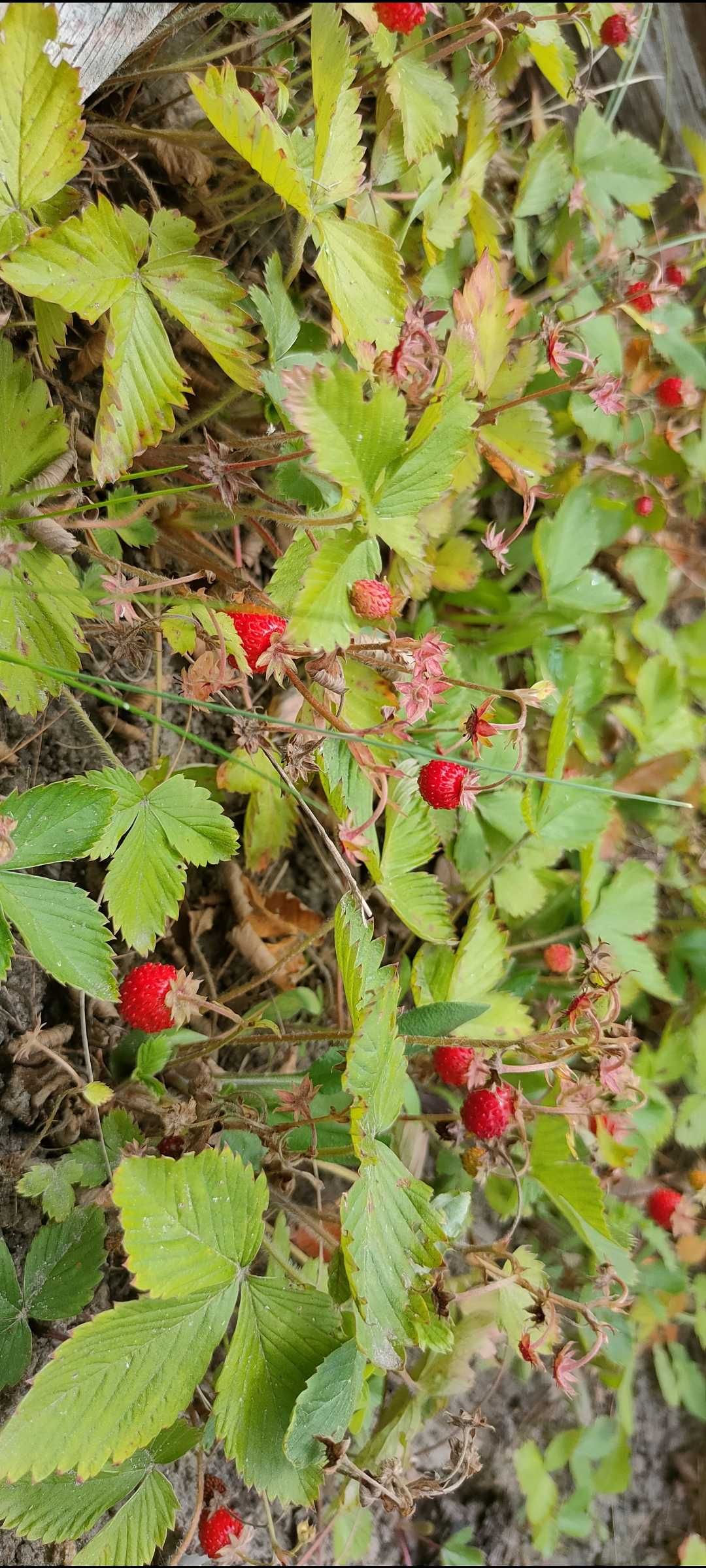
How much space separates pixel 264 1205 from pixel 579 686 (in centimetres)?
97

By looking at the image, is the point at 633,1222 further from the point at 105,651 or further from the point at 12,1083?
the point at 105,651

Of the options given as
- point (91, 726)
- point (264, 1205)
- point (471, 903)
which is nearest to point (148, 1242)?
point (264, 1205)

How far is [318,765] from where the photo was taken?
3.20 feet

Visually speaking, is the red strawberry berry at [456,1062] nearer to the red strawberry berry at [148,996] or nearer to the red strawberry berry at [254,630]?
the red strawberry berry at [148,996]

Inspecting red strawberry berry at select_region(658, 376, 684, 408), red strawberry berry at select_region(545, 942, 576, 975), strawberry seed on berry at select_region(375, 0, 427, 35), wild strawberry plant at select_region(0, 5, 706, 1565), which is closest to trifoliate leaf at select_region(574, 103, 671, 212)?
wild strawberry plant at select_region(0, 5, 706, 1565)

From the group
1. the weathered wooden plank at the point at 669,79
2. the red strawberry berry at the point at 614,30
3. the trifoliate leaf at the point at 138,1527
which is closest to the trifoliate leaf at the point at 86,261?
the red strawberry berry at the point at 614,30

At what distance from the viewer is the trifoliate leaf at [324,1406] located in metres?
0.85

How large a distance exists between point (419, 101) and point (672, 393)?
2.42 feet

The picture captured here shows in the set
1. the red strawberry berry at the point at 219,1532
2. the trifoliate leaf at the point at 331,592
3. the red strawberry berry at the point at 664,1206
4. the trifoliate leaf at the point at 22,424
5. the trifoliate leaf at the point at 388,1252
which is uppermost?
Answer: the trifoliate leaf at the point at 22,424

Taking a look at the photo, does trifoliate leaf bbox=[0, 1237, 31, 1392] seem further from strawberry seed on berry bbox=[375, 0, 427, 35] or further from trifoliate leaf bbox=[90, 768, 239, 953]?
strawberry seed on berry bbox=[375, 0, 427, 35]

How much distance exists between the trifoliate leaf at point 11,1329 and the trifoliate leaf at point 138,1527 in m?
0.16

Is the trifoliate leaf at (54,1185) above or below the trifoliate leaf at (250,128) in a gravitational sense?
below

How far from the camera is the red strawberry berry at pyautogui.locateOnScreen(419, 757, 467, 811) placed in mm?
1005

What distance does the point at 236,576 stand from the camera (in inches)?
44.1
